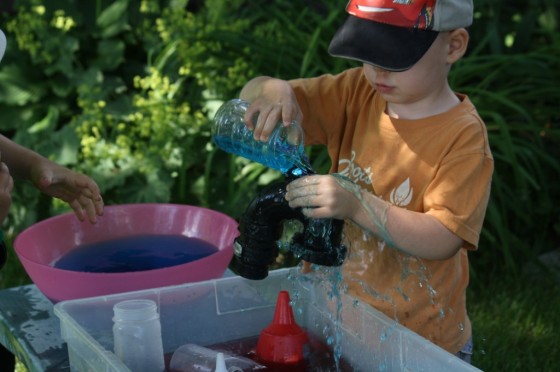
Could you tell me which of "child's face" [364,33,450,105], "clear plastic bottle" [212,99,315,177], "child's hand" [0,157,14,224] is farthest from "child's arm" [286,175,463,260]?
"child's hand" [0,157,14,224]

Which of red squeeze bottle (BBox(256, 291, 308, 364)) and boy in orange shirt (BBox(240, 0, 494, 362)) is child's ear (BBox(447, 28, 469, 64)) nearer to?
boy in orange shirt (BBox(240, 0, 494, 362))

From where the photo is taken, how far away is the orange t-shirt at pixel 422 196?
5.56ft

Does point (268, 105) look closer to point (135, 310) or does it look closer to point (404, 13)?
point (404, 13)

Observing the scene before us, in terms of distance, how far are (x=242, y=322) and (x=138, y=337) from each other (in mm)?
325

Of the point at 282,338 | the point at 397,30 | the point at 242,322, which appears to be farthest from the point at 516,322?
the point at 397,30

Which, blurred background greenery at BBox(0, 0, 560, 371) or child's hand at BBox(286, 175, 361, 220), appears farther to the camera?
blurred background greenery at BBox(0, 0, 560, 371)

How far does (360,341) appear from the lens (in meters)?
1.73

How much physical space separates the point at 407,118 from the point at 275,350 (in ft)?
1.76

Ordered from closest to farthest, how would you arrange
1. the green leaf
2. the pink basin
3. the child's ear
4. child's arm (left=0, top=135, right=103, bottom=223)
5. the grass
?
1. the child's ear
2. the pink basin
3. child's arm (left=0, top=135, right=103, bottom=223)
4. the grass
5. the green leaf

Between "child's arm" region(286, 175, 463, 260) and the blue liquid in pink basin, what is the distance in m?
0.63

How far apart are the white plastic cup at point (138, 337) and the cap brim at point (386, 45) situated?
622mm

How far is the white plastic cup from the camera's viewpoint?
1678 millimetres

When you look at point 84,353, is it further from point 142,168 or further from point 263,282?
point 142,168

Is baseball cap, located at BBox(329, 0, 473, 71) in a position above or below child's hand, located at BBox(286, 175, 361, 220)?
above
